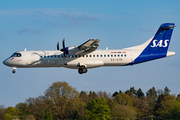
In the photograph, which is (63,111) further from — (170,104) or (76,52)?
(76,52)

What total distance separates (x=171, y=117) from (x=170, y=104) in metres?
4.74

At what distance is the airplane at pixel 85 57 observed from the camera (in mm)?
37500

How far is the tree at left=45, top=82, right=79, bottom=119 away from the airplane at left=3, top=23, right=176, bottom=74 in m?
37.2

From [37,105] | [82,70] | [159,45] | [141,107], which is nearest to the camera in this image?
[82,70]

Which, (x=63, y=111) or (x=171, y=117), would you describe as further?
(x=63, y=111)

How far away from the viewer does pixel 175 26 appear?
1534 inches

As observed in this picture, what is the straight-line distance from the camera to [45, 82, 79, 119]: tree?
248ft

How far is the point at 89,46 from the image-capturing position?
36438 mm

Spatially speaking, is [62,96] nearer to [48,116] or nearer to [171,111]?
[48,116]

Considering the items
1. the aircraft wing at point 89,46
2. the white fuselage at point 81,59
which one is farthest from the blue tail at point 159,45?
the aircraft wing at point 89,46

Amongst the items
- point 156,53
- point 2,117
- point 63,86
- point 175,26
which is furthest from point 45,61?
point 2,117

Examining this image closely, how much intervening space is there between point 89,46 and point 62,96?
4165 cm

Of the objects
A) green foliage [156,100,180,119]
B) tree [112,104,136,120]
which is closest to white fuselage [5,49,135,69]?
tree [112,104,136,120]

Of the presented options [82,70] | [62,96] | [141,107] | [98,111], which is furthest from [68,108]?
[82,70]
